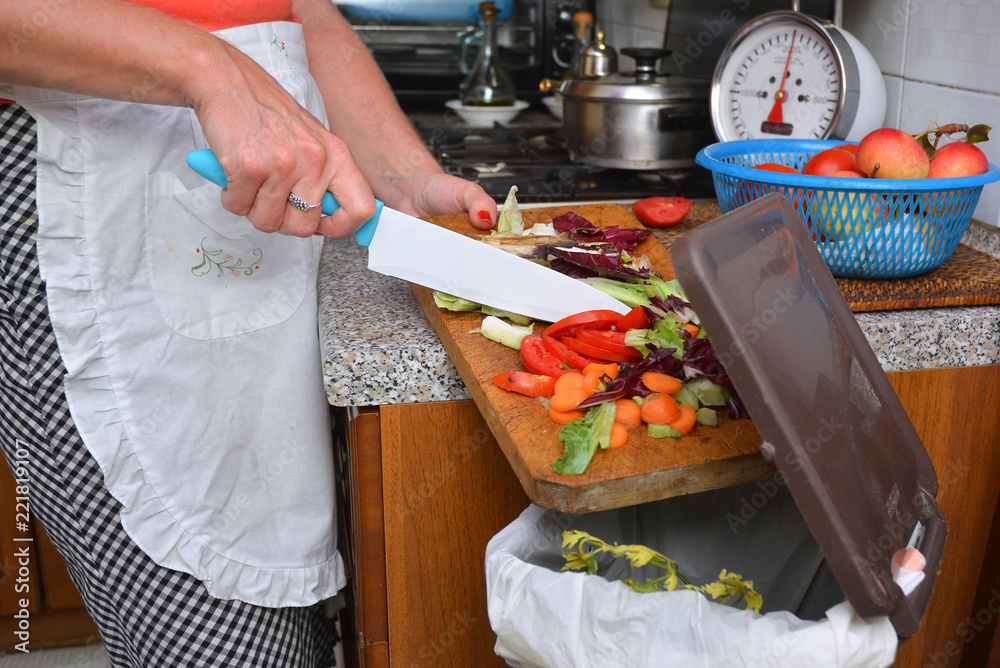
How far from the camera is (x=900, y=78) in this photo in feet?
3.92

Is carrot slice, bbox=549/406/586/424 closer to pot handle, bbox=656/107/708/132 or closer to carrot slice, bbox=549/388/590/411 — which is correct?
A: carrot slice, bbox=549/388/590/411

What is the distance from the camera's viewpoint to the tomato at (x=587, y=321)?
30.7 inches

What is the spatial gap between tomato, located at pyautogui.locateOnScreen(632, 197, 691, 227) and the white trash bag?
48 cm

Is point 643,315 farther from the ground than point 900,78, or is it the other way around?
point 900,78

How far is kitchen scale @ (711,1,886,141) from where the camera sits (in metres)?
1.12

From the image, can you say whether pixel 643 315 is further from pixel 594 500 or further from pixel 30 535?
pixel 30 535

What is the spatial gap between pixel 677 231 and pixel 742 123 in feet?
0.76

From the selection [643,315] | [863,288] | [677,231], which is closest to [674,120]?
[677,231]

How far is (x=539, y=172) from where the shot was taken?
153 centimetres

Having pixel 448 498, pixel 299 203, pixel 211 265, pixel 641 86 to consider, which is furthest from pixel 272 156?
pixel 641 86

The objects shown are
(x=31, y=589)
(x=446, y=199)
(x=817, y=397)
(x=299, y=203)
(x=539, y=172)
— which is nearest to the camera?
(x=817, y=397)

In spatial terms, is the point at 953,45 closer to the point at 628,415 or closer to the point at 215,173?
the point at 628,415

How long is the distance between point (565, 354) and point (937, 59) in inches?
29.9

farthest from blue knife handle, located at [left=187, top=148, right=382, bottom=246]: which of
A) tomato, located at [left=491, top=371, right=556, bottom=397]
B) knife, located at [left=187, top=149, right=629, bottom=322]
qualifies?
tomato, located at [left=491, top=371, right=556, bottom=397]
